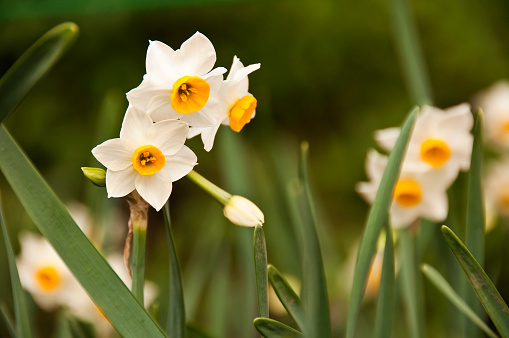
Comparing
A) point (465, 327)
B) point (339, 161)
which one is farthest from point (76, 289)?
point (339, 161)

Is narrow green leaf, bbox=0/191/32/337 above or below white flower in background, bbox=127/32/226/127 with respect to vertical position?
→ below

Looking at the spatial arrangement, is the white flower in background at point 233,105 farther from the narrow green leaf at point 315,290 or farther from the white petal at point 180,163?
the narrow green leaf at point 315,290

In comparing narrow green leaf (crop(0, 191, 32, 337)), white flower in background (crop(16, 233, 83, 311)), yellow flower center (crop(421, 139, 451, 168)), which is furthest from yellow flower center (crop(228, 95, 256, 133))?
white flower in background (crop(16, 233, 83, 311))

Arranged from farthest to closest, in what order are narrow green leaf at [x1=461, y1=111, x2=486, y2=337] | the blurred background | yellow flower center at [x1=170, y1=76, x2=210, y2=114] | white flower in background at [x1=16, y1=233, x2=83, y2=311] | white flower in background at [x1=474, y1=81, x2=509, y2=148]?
1. the blurred background
2. white flower in background at [x1=474, y1=81, x2=509, y2=148]
3. white flower in background at [x1=16, y1=233, x2=83, y2=311]
4. narrow green leaf at [x1=461, y1=111, x2=486, y2=337]
5. yellow flower center at [x1=170, y1=76, x2=210, y2=114]

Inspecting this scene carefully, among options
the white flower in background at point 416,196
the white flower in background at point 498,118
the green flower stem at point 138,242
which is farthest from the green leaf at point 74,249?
the white flower in background at point 498,118

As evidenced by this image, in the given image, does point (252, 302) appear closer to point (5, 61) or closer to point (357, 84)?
point (357, 84)

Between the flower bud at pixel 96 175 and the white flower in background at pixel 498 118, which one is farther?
the white flower in background at pixel 498 118

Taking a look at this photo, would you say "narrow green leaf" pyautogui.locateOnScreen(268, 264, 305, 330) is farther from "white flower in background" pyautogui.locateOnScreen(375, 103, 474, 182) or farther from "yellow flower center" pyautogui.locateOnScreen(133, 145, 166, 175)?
"white flower in background" pyautogui.locateOnScreen(375, 103, 474, 182)

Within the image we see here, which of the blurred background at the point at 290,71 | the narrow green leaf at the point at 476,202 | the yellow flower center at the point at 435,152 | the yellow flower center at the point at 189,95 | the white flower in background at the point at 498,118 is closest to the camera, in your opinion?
the yellow flower center at the point at 189,95
